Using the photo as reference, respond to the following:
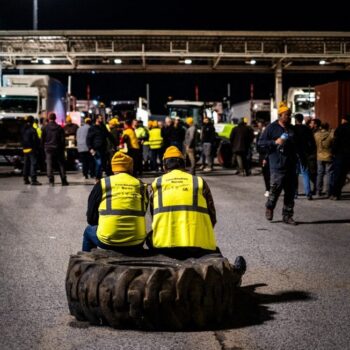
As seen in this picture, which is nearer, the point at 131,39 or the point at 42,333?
the point at 42,333

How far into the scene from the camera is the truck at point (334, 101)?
80.3ft

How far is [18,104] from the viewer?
30.7 meters

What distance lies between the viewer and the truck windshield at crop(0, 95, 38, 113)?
1201 inches

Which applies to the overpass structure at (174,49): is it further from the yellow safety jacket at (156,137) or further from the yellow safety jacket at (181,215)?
the yellow safety jacket at (181,215)

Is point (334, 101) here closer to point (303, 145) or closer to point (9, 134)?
point (9, 134)

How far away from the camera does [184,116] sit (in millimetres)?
33938

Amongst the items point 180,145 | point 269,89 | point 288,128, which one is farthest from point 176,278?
point 269,89

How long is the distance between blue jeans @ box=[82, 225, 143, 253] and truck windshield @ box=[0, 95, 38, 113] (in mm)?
23806

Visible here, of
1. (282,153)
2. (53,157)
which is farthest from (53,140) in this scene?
(282,153)

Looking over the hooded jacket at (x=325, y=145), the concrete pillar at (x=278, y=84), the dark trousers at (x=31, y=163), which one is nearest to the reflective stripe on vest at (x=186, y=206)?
the hooded jacket at (x=325, y=145)

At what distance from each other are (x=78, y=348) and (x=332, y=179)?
12350mm

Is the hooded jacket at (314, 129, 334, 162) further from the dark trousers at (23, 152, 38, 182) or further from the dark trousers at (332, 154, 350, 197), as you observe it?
the dark trousers at (23, 152, 38, 182)

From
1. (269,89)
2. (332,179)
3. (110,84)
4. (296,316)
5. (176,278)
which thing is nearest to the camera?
(176,278)

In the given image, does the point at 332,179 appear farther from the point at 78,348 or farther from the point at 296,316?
the point at 78,348
